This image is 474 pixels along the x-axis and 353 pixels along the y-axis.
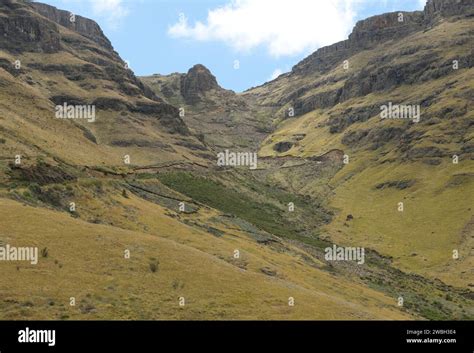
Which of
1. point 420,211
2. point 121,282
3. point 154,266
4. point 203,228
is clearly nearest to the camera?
point 121,282

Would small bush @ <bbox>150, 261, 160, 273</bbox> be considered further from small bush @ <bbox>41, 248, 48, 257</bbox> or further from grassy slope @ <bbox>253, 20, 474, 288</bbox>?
grassy slope @ <bbox>253, 20, 474, 288</bbox>

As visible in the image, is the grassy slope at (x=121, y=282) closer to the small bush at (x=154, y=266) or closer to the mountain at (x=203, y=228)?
the mountain at (x=203, y=228)

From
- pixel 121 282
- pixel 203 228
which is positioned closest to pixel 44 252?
pixel 121 282

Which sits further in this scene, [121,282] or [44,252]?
[44,252]

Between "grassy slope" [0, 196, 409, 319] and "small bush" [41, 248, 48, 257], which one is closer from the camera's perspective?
"grassy slope" [0, 196, 409, 319]

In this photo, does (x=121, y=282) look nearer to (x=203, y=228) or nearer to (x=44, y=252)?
(x=44, y=252)

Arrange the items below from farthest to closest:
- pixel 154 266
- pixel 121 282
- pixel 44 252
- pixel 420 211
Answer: pixel 420 211, pixel 154 266, pixel 44 252, pixel 121 282

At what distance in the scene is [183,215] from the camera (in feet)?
290

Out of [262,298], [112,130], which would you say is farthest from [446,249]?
[112,130]

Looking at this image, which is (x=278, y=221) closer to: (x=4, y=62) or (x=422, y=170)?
(x=422, y=170)

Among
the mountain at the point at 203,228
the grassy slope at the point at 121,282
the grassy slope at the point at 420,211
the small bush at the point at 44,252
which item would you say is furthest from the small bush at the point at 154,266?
the grassy slope at the point at 420,211

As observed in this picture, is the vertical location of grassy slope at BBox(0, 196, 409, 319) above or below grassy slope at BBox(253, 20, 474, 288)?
below

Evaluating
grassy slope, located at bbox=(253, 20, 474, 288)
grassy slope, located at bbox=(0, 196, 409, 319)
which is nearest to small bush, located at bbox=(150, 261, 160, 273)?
grassy slope, located at bbox=(0, 196, 409, 319)

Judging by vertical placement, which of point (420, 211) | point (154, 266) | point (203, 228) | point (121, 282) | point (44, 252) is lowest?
point (121, 282)
